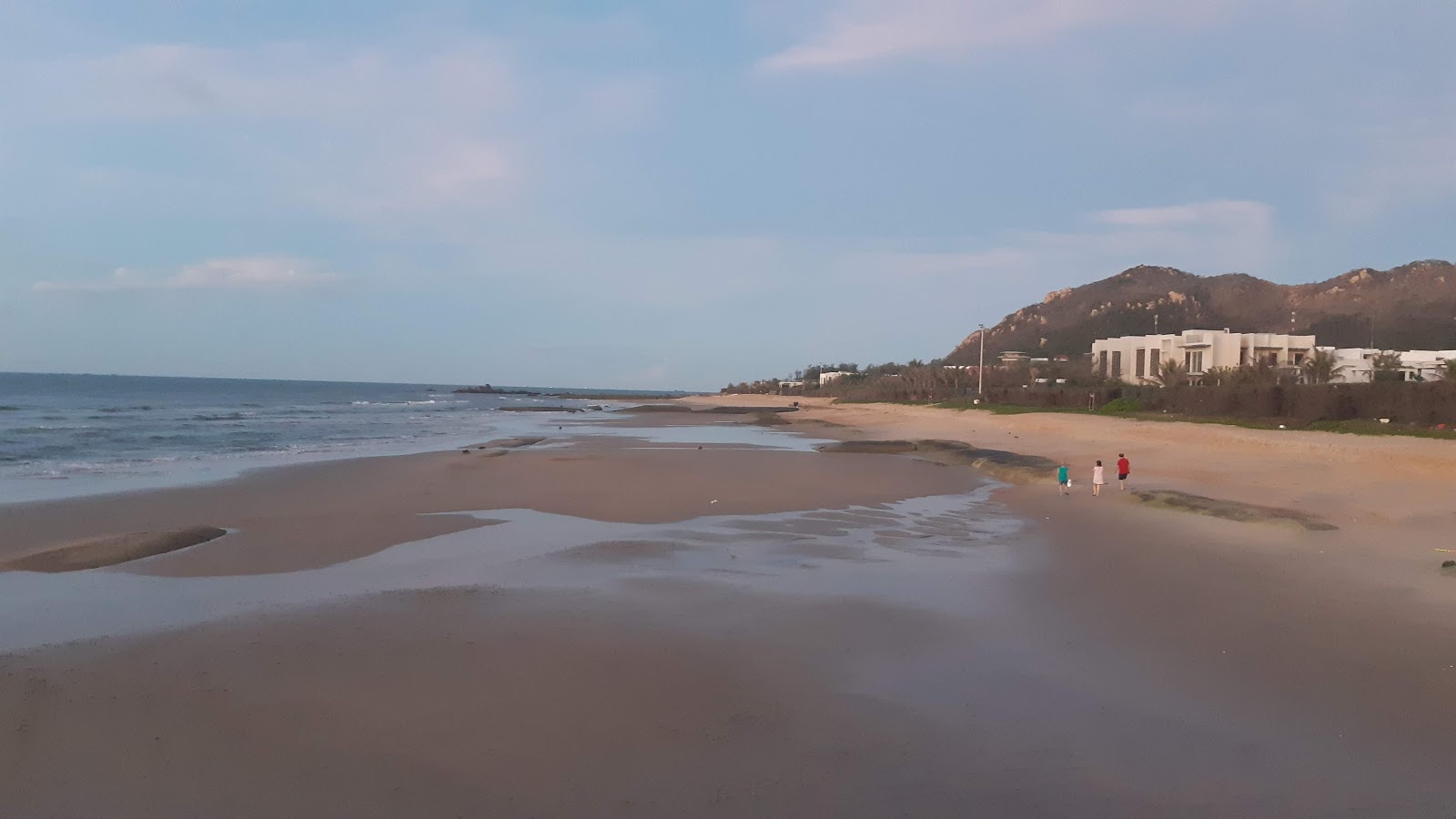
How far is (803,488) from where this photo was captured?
1909 cm

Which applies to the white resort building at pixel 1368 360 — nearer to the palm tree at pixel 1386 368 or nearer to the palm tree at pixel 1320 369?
the palm tree at pixel 1386 368

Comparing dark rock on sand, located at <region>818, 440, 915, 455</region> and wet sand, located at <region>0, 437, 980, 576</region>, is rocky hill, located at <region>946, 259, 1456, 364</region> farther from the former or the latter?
wet sand, located at <region>0, 437, 980, 576</region>

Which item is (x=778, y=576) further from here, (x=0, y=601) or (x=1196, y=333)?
(x=1196, y=333)

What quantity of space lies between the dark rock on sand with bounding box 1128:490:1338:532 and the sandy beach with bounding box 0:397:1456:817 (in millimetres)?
347

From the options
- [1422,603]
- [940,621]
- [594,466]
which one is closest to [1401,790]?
[940,621]

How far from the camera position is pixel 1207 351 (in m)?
59.4

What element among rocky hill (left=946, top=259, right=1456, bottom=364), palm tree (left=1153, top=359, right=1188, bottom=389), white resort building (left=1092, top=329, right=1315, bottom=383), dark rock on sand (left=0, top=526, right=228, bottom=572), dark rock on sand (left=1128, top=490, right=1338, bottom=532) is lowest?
dark rock on sand (left=0, top=526, right=228, bottom=572)

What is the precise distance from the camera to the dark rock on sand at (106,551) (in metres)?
10.8

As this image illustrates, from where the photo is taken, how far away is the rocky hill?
11588cm

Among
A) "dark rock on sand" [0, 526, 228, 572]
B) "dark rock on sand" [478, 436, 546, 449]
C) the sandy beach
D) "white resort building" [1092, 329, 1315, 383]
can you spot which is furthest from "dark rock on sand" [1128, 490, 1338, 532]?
"white resort building" [1092, 329, 1315, 383]

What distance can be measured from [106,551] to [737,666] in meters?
9.41

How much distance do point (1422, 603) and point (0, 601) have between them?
14.4m

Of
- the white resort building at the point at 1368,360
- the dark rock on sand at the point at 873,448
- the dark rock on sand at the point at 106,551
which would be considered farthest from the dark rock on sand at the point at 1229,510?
the white resort building at the point at 1368,360

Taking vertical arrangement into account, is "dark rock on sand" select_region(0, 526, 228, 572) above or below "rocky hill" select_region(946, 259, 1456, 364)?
below
